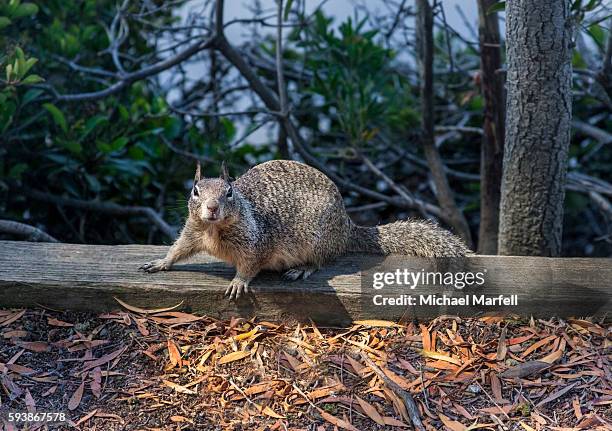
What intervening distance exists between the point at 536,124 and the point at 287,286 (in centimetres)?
135

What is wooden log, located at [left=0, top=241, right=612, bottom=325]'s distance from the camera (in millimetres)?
2871

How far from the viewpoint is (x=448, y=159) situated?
570cm

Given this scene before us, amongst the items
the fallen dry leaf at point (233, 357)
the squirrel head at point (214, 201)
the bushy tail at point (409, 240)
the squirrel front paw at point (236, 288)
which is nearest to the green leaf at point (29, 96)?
the squirrel head at point (214, 201)

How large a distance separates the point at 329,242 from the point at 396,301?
0.40 m

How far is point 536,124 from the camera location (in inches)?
126

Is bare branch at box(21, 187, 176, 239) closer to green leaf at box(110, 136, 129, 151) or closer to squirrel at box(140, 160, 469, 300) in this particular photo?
green leaf at box(110, 136, 129, 151)

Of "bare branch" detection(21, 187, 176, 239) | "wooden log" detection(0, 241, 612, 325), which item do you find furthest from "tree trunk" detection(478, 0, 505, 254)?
"bare branch" detection(21, 187, 176, 239)

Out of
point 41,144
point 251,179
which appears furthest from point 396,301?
point 41,144

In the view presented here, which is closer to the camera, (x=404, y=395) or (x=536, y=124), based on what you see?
(x=404, y=395)

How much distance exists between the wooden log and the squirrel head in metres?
0.33

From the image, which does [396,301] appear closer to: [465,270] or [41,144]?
[465,270]

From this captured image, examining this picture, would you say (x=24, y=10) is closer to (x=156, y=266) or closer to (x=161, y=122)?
(x=161, y=122)

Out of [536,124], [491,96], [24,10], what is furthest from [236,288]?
[24,10]

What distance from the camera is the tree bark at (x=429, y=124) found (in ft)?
13.9
